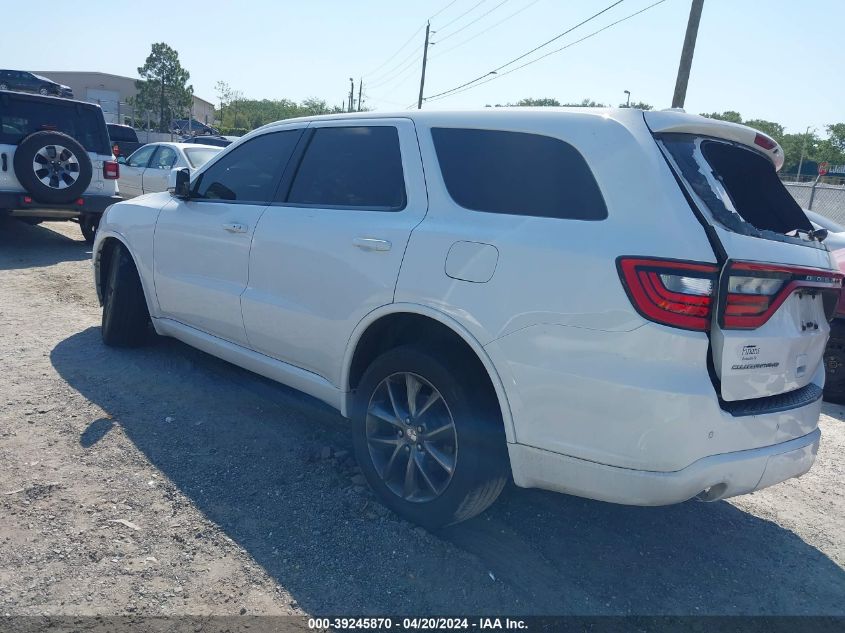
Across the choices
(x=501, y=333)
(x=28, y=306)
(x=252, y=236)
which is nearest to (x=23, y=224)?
(x=28, y=306)

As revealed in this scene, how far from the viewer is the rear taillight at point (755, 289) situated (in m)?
2.44

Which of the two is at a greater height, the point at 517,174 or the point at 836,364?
the point at 517,174

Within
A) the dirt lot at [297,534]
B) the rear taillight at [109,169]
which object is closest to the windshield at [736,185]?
the dirt lot at [297,534]

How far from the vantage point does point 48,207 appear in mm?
8945

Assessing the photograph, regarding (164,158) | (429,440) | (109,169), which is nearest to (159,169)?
(164,158)

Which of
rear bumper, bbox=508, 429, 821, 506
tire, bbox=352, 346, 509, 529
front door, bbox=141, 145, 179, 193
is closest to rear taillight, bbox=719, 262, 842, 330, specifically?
rear bumper, bbox=508, 429, 821, 506

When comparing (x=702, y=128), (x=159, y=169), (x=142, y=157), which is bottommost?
(x=159, y=169)

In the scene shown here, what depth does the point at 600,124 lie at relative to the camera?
2.70 meters

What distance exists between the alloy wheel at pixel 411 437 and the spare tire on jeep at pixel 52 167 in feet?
23.6

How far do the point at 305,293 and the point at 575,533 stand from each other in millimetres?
1827

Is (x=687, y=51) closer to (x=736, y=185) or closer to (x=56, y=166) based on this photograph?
(x=56, y=166)

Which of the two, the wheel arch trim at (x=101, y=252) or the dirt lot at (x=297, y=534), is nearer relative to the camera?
the dirt lot at (x=297, y=534)

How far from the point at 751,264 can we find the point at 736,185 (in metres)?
0.53

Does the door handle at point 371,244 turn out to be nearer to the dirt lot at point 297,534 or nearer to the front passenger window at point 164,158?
the dirt lot at point 297,534
